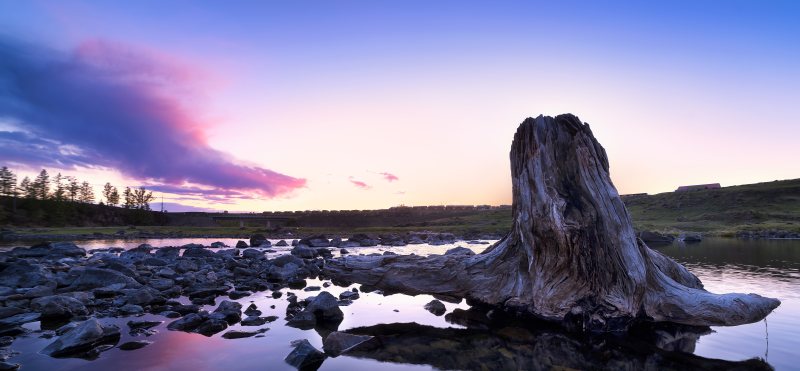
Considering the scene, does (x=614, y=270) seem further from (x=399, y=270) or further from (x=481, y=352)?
(x=399, y=270)

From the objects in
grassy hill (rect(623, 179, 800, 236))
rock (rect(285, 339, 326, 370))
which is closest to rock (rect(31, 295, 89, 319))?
rock (rect(285, 339, 326, 370))

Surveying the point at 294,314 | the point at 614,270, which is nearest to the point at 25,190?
the point at 294,314

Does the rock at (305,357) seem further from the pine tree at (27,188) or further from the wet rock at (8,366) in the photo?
the pine tree at (27,188)

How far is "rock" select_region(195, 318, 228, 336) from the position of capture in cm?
1248

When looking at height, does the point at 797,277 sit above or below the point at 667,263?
below

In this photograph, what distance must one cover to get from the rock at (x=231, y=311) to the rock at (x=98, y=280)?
623cm

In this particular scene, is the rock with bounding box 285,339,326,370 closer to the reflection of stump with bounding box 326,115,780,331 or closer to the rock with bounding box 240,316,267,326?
the rock with bounding box 240,316,267,326

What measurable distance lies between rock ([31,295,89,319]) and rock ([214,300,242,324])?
4.48 metres

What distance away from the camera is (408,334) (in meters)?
12.6

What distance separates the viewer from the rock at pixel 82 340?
408 inches

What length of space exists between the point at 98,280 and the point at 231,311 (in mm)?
8552

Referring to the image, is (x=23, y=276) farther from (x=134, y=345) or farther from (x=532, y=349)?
(x=532, y=349)

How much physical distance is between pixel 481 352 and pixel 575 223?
4.80m

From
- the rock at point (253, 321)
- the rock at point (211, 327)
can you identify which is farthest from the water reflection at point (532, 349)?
the rock at point (211, 327)
